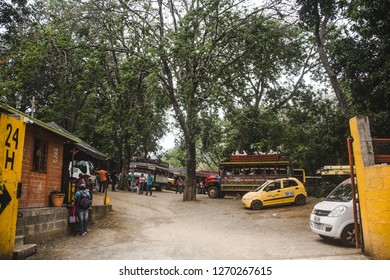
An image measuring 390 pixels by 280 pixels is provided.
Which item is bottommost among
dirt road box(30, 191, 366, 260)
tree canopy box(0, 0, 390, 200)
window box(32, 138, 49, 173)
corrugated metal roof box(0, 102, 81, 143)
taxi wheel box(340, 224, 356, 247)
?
dirt road box(30, 191, 366, 260)

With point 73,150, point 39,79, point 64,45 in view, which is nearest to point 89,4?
point 64,45

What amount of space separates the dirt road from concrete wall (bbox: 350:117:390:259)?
1.84ft

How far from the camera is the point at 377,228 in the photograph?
6016mm

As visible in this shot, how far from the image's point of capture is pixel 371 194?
630 cm

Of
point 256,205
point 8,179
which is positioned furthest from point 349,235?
point 256,205

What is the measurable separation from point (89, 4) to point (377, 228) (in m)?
14.9

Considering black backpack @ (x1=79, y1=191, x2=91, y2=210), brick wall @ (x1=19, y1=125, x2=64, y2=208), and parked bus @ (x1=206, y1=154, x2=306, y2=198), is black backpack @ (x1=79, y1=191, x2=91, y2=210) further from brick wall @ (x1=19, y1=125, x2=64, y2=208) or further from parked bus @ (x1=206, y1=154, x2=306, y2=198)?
parked bus @ (x1=206, y1=154, x2=306, y2=198)

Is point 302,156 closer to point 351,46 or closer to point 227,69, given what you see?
point 227,69

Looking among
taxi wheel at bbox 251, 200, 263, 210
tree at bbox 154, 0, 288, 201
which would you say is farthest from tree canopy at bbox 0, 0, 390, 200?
taxi wheel at bbox 251, 200, 263, 210

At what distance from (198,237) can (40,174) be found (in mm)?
5016

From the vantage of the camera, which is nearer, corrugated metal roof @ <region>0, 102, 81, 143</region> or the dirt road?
corrugated metal roof @ <region>0, 102, 81, 143</region>

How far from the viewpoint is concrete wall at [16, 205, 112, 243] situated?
24.6 ft

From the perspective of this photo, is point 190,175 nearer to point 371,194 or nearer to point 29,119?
point 29,119

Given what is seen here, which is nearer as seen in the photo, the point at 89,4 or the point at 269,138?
the point at 89,4
